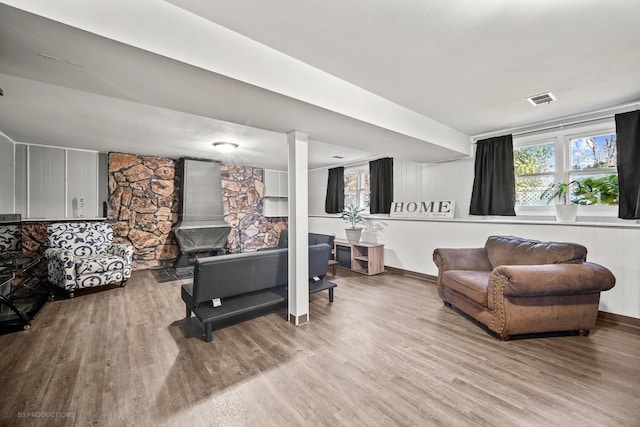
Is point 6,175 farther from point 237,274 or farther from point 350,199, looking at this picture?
point 350,199

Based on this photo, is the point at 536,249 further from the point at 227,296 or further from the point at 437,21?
the point at 227,296

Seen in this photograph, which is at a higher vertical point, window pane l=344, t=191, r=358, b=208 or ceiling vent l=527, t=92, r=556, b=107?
ceiling vent l=527, t=92, r=556, b=107

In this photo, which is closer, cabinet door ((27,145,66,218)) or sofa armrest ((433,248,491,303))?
sofa armrest ((433,248,491,303))

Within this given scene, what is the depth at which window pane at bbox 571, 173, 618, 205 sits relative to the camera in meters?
2.86

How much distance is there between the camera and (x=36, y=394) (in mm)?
1735

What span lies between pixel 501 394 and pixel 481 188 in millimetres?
2944

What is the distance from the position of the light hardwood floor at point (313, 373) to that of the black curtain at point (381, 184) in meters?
2.64

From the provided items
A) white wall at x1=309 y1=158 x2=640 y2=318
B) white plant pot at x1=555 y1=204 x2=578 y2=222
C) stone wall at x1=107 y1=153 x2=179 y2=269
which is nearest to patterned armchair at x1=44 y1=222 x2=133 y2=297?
stone wall at x1=107 y1=153 x2=179 y2=269

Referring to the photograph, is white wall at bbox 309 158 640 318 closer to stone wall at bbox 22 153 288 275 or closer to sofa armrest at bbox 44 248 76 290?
stone wall at bbox 22 153 288 275

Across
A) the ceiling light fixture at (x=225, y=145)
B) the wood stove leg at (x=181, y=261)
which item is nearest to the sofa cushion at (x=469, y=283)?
the ceiling light fixture at (x=225, y=145)

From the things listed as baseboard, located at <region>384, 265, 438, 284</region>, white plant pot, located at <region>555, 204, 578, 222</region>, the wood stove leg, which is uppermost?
white plant pot, located at <region>555, 204, 578, 222</region>

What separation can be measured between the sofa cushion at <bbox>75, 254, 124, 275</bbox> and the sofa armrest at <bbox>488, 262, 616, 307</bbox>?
505 cm

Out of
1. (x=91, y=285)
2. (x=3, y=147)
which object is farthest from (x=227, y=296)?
(x=3, y=147)

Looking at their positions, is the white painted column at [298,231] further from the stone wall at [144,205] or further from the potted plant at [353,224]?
the stone wall at [144,205]
